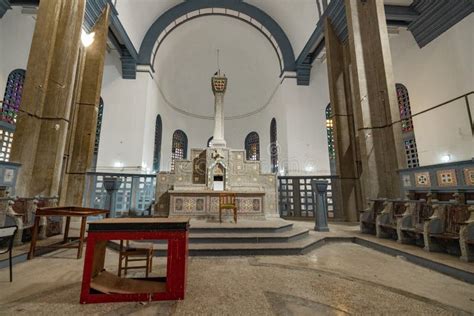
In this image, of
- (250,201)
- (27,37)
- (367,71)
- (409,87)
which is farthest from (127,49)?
(409,87)

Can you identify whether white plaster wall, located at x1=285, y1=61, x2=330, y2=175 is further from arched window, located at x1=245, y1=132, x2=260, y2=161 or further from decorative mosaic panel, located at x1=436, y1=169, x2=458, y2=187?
decorative mosaic panel, located at x1=436, y1=169, x2=458, y2=187

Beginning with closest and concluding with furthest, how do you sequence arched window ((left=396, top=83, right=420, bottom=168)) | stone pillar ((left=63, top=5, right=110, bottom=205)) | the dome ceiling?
stone pillar ((left=63, top=5, right=110, bottom=205)) < arched window ((left=396, top=83, right=420, bottom=168)) < the dome ceiling

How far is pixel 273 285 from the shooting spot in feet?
7.94

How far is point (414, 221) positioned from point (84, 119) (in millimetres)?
9257

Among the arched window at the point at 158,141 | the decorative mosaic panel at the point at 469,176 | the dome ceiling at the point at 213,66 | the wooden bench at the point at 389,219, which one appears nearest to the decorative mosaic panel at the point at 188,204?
the wooden bench at the point at 389,219

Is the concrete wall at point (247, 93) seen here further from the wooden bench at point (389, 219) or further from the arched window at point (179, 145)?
the wooden bench at point (389, 219)

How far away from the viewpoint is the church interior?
2234mm

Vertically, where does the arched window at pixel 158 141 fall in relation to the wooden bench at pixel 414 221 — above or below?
above

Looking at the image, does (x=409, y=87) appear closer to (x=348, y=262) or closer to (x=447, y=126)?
(x=447, y=126)

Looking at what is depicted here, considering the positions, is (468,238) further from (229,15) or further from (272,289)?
(229,15)

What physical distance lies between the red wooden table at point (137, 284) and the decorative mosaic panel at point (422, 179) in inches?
190

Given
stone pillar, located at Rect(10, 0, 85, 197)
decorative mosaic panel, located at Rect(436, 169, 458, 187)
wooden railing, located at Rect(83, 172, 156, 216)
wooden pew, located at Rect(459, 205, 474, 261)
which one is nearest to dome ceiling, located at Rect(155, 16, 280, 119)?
wooden railing, located at Rect(83, 172, 156, 216)

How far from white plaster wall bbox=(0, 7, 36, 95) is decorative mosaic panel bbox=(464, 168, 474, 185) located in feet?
43.4

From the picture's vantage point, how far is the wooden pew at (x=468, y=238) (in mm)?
2951
